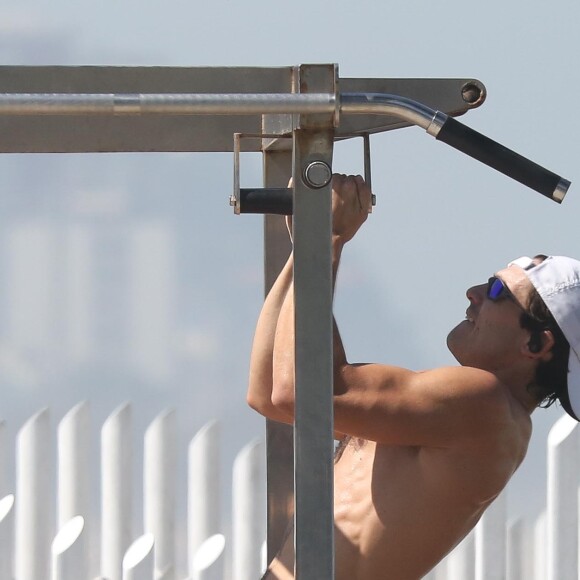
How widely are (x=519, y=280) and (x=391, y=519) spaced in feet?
1.23

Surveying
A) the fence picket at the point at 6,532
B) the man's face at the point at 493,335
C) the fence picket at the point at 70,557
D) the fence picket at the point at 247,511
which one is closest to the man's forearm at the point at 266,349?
the man's face at the point at 493,335

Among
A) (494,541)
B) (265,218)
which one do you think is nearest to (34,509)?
(494,541)

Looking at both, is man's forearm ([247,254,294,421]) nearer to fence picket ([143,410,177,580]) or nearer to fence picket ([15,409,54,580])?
fence picket ([143,410,177,580])

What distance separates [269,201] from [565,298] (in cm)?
70

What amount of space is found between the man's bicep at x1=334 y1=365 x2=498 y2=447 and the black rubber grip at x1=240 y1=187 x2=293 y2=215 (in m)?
0.43

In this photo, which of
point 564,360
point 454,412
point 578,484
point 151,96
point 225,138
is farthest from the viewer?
point 578,484

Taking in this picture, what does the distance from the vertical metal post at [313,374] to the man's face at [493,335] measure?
28.9 inches

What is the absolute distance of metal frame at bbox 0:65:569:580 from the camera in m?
0.86

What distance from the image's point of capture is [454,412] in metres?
1.44

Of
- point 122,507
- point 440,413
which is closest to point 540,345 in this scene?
point 440,413

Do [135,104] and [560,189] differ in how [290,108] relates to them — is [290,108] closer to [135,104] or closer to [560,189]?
[135,104]

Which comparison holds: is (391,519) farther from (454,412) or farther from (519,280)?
(519,280)

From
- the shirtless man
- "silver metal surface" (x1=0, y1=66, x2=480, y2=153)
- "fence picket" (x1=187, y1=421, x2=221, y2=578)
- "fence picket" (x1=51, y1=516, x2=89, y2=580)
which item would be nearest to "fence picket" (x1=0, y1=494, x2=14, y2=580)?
"fence picket" (x1=51, y1=516, x2=89, y2=580)

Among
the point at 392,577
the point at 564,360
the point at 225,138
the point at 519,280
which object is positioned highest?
the point at 225,138
